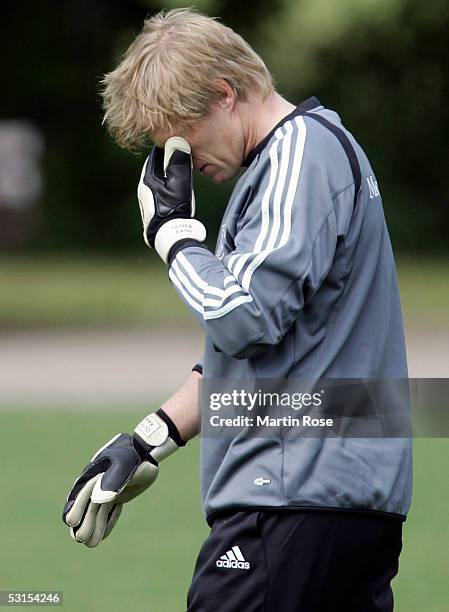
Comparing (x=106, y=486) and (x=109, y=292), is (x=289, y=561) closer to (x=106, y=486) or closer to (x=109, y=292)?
(x=106, y=486)

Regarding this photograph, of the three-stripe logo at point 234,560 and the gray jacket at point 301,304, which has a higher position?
the gray jacket at point 301,304

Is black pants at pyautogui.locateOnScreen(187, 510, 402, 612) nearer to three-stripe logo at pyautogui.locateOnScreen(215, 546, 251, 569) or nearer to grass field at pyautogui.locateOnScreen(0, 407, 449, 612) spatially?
three-stripe logo at pyautogui.locateOnScreen(215, 546, 251, 569)

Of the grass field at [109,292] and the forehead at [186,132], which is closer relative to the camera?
the forehead at [186,132]

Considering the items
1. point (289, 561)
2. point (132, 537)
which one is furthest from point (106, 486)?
point (132, 537)

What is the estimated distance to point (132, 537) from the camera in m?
6.78

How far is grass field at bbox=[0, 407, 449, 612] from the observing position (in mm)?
5762

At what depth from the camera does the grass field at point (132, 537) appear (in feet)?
18.9

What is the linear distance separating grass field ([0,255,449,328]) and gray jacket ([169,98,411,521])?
1356 cm

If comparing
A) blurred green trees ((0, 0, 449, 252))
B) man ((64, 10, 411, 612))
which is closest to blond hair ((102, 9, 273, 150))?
man ((64, 10, 411, 612))

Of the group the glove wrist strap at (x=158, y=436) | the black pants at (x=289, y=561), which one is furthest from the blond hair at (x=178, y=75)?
the black pants at (x=289, y=561)

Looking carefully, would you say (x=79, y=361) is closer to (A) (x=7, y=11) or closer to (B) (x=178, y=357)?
(B) (x=178, y=357)

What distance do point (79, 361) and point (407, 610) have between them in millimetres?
8843

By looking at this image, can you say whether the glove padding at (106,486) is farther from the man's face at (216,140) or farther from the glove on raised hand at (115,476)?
the man's face at (216,140)

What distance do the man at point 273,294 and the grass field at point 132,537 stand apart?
246cm
